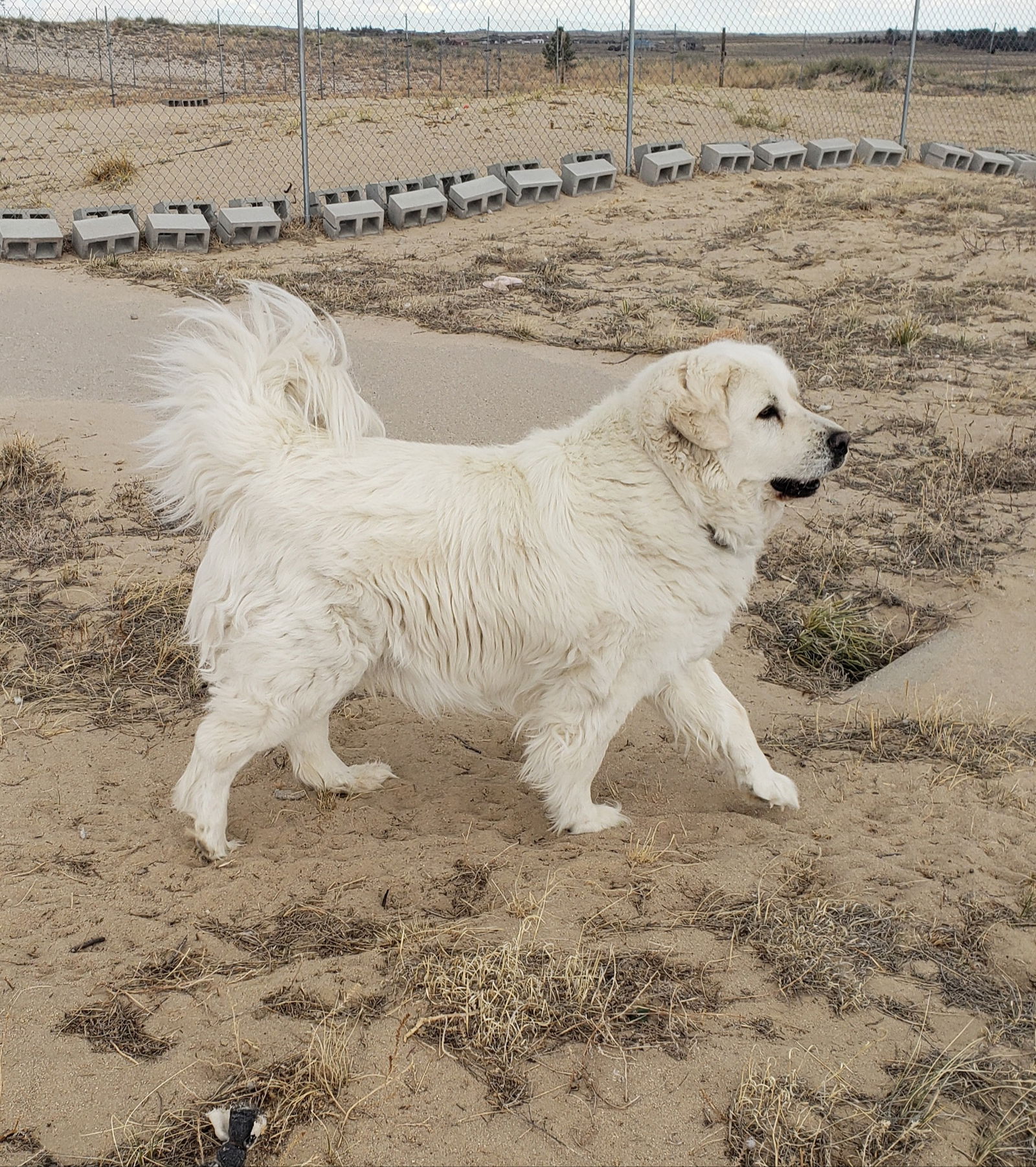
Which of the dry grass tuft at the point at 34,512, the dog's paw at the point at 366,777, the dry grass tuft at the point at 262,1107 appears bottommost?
the dog's paw at the point at 366,777

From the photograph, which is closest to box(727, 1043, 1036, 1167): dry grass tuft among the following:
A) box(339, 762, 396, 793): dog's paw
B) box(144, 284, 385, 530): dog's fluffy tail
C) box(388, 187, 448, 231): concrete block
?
box(339, 762, 396, 793): dog's paw

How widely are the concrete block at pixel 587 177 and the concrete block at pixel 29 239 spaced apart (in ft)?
23.0

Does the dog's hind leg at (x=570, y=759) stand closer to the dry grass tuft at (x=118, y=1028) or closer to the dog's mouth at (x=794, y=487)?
the dog's mouth at (x=794, y=487)

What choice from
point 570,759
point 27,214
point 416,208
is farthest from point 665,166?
point 570,759

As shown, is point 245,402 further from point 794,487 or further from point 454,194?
point 454,194

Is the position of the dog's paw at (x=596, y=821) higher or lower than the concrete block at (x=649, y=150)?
lower

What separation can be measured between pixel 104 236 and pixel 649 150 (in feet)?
27.4

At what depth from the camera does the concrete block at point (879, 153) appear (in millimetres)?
18328

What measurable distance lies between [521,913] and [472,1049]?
65 cm

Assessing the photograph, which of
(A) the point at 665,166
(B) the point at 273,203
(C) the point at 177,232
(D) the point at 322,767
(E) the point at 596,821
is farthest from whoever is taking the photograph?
(A) the point at 665,166

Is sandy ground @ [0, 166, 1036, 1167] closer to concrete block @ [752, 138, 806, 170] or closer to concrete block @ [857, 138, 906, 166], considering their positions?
concrete block @ [752, 138, 806, 170]

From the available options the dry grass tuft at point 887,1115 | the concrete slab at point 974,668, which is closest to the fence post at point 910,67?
the concrete slab at point 974,668

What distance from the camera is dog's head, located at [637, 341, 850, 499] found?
3.69m

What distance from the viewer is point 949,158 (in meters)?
18.8
